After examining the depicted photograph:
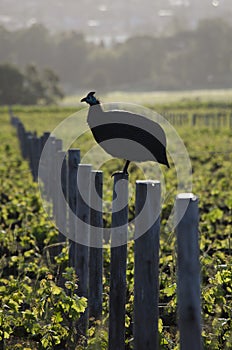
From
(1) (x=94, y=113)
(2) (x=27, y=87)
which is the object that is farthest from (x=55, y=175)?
(2) (x=27, y=87)

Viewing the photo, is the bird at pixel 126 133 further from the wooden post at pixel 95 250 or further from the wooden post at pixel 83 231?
the wooden post at pixel 83 231

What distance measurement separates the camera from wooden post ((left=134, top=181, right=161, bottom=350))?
407 cm

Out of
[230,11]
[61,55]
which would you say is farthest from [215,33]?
[230,11]

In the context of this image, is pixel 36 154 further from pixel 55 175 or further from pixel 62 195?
pixel 62 195

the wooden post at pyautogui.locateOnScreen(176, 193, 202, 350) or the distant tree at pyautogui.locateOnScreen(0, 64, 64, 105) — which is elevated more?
the distant tree at pyautogui.locateOnScreen(0, 64, 64, 105)

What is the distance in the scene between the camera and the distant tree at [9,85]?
68812 mm

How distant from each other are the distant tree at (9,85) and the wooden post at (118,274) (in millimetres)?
65170

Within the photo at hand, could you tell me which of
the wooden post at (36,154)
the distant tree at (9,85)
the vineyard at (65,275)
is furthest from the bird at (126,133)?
the distant tree at (9,85)

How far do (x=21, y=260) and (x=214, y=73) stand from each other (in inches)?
4333

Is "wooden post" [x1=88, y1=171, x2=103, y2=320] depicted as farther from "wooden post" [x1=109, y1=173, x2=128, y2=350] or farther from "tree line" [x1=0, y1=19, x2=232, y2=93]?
"tree line" [x1=0, y1=19, x2=232, y2=93]

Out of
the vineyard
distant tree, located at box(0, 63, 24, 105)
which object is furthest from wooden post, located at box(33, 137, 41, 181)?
distant tree, located at box(0, 63, 24, 105)

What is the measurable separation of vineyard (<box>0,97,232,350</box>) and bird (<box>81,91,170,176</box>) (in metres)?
0.93

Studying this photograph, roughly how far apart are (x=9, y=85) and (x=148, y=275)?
66.2m

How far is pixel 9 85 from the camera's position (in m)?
68.9
